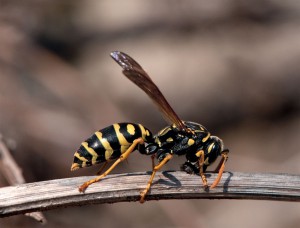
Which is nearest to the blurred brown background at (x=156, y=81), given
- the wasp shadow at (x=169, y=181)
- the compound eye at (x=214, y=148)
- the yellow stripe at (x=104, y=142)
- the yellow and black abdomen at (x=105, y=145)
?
the compound eye at (x=214, y=148)

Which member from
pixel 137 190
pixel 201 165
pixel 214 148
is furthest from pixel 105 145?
pixel 214 148

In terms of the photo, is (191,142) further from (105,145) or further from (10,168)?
(10,168)

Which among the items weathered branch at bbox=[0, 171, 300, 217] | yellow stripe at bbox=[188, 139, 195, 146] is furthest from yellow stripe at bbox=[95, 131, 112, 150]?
yellow stripe at bbox=[188, 139, 195, 146]

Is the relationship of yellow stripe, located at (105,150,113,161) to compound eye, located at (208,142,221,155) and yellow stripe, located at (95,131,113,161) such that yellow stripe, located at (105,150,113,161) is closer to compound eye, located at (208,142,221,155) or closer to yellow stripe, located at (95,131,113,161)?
yellow stripe, located at (95,131,113,161)

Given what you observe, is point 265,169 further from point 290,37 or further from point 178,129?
point 178,129

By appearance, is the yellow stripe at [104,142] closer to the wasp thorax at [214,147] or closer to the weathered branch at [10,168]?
the weathered branch at [10,168]
